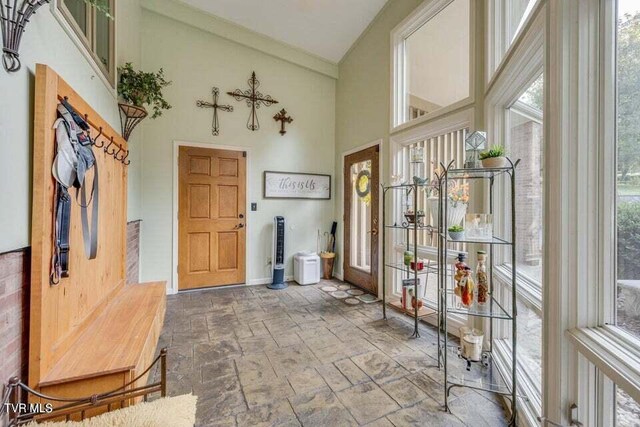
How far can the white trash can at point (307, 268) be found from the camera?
14.0ft

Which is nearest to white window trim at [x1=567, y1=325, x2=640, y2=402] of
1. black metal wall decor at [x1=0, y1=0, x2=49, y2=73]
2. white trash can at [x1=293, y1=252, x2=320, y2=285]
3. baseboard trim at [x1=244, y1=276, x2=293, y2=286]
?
black metal wall decor at [x1=0, y1=0, x2=49, y2=73]

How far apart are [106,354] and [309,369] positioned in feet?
4.15

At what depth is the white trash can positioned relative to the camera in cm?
425

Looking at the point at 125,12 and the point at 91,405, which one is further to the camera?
the point at 125,12

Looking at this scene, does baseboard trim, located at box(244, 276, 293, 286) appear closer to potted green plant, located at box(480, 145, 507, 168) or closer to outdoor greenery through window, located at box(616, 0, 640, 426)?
potted green plant, located at box(480, 145, 507, 168)

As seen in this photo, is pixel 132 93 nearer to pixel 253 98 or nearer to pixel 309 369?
pixel 253 98

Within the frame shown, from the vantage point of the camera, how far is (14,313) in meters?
1.12

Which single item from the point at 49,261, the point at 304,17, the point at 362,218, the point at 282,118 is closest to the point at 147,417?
the point at 49,261

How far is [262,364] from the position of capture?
2113mm

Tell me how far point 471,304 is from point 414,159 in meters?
1.45

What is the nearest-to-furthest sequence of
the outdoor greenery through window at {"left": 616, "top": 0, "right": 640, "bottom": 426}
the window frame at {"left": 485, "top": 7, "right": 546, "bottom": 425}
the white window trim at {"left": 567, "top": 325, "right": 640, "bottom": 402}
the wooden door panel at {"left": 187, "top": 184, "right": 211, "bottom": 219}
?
the white window trim at {"left": 567, "top": 325, "right": 640, "bottom": 402} < the outdoor greenery through window at {"left": 616, "top": 0, "right": 640, "bottom": 426} < the window frame at {"left": 485, "top": 7, "right": 546, "bottom": 425} < the wooden door panel at {"left": 187, "top": 184, "right": 211, "bottom": 219}

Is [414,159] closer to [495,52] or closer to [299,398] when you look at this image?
[495,52]

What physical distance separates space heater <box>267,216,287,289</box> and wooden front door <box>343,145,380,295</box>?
101 centimetres

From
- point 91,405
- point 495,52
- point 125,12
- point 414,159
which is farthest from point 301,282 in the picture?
point 125,12
